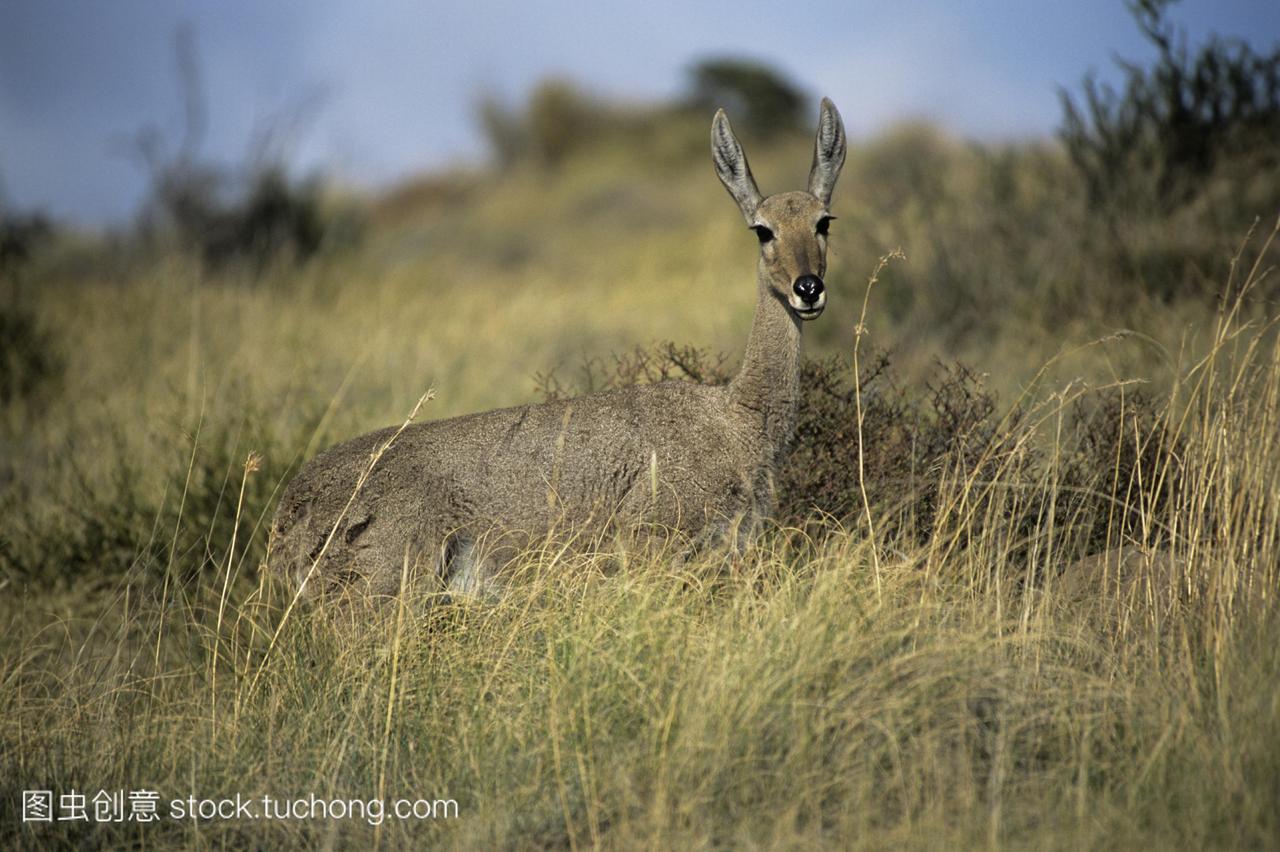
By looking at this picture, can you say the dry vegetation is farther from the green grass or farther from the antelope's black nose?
the antelope's black nose

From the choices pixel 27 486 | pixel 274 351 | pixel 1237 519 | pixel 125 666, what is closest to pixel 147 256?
pixel 274 351

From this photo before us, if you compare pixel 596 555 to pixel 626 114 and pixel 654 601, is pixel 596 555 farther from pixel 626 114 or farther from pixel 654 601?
pixel 626 114

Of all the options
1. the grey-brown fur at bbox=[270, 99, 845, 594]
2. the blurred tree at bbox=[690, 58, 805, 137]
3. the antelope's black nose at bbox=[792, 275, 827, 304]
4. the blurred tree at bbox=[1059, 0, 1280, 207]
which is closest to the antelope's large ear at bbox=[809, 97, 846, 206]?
the grey-brown fur at bbox=[270, 99, 845, 594]

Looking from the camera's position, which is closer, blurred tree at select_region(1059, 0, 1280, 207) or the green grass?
the green grass

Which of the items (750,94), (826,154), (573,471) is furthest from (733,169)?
(750,94)

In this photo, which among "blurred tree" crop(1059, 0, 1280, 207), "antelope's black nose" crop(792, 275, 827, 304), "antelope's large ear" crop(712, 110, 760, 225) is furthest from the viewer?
"blurred tree" crop(1059, 0, 1280, 207)

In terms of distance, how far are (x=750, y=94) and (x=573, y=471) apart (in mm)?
34152

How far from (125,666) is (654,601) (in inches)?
120

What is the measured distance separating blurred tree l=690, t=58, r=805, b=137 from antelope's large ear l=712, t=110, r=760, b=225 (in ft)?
103

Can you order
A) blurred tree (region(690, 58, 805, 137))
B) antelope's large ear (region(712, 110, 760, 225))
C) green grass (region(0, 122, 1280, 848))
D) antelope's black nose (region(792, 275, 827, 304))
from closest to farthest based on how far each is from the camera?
green grass (region(0, 122, 1280, 848)) < antelope's black nose (region(792, 275, 827, 304)) < antelope's large ear (region(712, 110, 760, 225)) < blurred tree (region(690, 58, 805, 137))

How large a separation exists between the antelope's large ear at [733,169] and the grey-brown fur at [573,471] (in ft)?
0.05

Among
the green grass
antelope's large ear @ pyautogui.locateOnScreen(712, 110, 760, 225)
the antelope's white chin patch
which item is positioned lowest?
the green grass

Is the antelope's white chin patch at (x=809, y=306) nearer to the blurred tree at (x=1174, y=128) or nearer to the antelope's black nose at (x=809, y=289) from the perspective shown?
the antelope's black nose at (x=809, y=289)

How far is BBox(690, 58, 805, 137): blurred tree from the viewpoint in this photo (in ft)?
121
